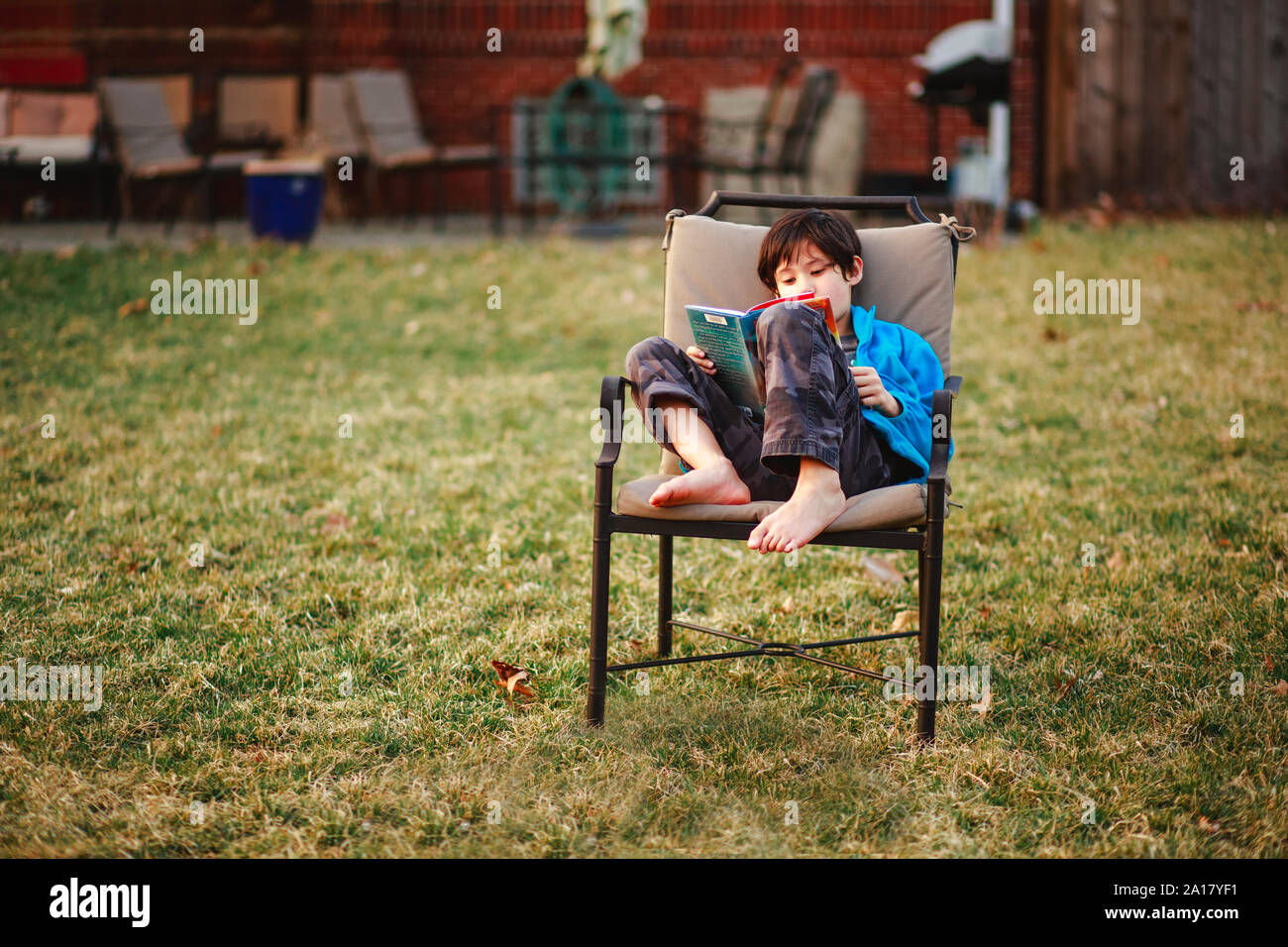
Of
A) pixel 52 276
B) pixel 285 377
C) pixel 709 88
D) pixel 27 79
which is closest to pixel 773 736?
pixel 285 377

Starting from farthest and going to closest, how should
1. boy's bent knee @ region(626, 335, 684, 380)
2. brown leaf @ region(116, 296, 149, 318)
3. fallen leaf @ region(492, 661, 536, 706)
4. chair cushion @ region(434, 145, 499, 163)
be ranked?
chair cushion @ region(434, 145, 499, 163)
brown leaf @ region(116, 296, 149, 318)
fallen leaf @ region(492, 661, 536, 706)
boy's bent knee @ region(626, 335, 684, 380)

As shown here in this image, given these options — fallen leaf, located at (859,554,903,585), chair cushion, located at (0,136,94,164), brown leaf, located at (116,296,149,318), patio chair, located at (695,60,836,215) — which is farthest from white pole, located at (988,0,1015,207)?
chair cushion, located at (0,136,94,164)

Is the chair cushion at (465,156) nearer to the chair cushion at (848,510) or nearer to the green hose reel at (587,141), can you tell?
the green hose reel at (587,141)

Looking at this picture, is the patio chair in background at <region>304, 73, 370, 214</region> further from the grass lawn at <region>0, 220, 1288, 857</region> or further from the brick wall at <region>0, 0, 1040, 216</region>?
the grass lawn at <region>0, 220, 1288, 857</region>

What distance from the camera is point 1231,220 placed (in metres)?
10.5

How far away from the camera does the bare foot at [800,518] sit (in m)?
2.73

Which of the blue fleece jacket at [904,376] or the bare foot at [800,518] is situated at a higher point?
the blue fleece jacket at [904,376]

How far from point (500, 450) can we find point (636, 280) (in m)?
3.45

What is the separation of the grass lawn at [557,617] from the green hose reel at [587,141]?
5143 millimetres

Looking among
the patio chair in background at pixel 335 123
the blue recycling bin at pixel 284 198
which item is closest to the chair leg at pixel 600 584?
the blue recycling bin at pixel 284 198

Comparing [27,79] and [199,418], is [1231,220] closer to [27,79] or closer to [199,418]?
[199,418]

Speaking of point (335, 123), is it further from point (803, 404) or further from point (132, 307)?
point (803, 404)

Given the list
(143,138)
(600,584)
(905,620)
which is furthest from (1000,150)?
(600,584)

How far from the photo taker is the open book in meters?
2.96
